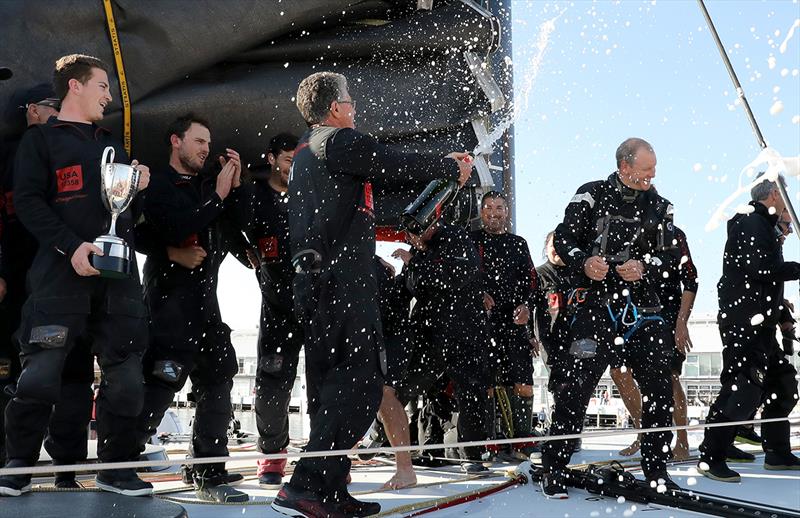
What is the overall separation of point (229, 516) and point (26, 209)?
1327 millimetres

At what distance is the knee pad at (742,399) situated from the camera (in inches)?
170

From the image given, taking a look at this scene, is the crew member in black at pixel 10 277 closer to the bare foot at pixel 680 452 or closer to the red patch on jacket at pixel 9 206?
the red patch on jacket at pixel 9 206

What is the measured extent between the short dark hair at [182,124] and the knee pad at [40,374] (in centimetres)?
95

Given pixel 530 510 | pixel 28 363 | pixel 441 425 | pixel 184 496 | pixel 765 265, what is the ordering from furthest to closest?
pixel 441 425, pixel 765 265, pixel 184 496, pixel 530 510, pixel 28 363

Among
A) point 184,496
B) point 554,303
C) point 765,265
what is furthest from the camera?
point 554,303

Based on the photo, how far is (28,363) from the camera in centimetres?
278

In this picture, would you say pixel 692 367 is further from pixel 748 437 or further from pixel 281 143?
pixel 281 143

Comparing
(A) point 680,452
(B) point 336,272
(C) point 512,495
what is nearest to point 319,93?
(B) point 336,272

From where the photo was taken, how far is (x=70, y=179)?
2977mm

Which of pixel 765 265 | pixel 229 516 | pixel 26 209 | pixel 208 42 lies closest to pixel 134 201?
pixel 26 209

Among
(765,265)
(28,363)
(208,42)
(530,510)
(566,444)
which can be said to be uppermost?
(208,42)

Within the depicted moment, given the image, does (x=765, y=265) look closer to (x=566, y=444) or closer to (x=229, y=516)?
(x=566, y=444)

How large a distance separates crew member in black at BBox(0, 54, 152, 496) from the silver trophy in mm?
35

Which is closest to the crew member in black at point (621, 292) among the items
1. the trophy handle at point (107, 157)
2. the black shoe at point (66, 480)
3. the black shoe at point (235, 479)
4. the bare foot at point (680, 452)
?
the bare foot at point (680, 452)
